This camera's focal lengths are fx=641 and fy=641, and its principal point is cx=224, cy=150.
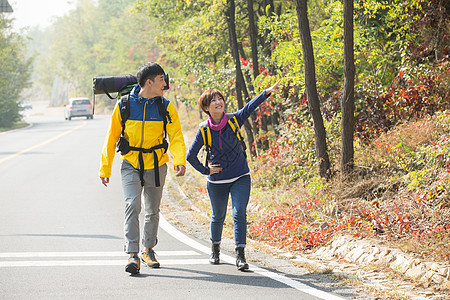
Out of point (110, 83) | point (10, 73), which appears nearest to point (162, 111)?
point (110, 83)

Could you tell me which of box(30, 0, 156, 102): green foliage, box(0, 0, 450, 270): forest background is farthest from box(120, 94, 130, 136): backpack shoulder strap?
box(30, 0, 156, 102): green foliage

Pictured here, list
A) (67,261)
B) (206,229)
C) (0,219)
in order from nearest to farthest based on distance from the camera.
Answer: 1. (67,261)
2. (206,229)
3. (0,219)

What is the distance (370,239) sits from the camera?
24.1ft

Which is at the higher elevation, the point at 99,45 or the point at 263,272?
the point at 99,45

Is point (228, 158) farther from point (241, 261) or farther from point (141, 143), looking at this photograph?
point (241, 261)

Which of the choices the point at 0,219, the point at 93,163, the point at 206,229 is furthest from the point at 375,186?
the point at 93,163

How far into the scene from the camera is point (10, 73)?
46.2 meters

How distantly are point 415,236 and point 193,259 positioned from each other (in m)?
2.49

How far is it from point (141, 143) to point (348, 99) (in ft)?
12.6

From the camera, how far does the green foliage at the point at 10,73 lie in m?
42.6

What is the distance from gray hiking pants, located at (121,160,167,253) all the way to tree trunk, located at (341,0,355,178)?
11.2ft

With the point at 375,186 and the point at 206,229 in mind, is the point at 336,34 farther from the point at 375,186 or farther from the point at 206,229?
the point at 206,229

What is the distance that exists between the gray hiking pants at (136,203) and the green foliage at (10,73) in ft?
124

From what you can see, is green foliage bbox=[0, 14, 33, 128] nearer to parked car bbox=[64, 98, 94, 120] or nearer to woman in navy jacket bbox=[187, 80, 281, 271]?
parked car bbox=[64, 98, 94, 120]
